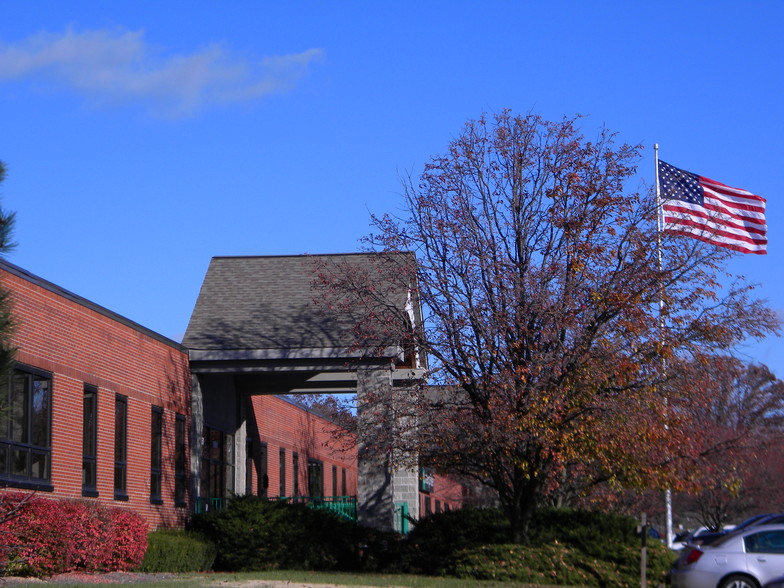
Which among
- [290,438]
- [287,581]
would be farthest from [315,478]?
[287,581]

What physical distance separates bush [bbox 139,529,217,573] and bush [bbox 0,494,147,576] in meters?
0.52

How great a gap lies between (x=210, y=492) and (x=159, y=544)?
842 cm

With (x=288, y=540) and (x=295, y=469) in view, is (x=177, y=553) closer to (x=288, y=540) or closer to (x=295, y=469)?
(x=288, y=540)

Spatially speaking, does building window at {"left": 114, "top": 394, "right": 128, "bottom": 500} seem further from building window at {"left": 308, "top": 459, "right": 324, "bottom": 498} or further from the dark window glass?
building window at {"left": 308, "top": 459, "right": 324, "bottom": 498}

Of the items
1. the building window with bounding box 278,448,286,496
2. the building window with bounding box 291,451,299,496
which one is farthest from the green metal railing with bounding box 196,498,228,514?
the building window with bounding box 291,451,299,496

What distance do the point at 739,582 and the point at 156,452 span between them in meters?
14.4

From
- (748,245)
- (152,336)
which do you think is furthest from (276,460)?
(748,245)

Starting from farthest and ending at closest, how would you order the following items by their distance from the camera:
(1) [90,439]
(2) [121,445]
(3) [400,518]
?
(3) [400,518], (2) [121,445], (1) [90,439]

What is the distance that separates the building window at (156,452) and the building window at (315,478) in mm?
16867

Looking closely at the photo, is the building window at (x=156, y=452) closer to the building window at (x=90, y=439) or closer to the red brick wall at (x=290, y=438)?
the building window at (x=90, y=439)

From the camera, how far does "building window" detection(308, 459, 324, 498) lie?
4253cm

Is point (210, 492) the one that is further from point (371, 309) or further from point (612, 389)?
point (612, 389)

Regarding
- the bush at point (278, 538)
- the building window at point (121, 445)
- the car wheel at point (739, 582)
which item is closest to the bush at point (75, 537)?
the building window at point (121, 445)

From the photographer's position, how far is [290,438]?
3931 cm
